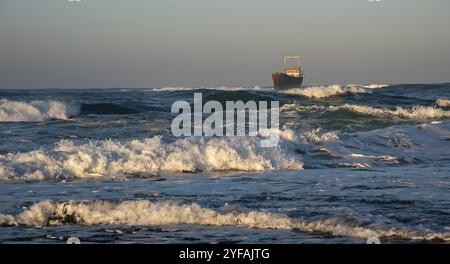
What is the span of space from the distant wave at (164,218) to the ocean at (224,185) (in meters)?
0.01

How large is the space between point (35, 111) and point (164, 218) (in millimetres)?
17011

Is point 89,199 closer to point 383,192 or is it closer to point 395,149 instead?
point 383,192

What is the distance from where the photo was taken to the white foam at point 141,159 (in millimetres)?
11984

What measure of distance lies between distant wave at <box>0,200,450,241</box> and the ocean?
15 millimetres

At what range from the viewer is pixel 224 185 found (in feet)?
34.3

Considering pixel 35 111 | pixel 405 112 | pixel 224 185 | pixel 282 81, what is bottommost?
pixel 224 185

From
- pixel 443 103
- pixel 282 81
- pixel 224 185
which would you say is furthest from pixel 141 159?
pixel 282 81

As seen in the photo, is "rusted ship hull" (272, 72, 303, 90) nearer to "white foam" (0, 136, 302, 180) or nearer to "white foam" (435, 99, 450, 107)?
"white foam" (435, 99, 450, 107)

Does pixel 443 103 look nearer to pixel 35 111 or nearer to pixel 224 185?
pixel 35 111

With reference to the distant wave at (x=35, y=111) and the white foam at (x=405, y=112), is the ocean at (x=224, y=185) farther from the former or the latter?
the white foam at (x=405, y=112)
